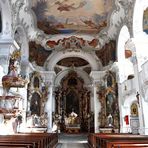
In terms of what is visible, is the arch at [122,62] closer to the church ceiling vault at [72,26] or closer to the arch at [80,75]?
the church ceiling vault at [72,26]

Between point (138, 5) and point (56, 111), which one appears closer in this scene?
point (138, 5)

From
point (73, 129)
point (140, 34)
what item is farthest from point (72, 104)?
point (140, 34)

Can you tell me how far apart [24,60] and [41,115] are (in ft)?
13.8

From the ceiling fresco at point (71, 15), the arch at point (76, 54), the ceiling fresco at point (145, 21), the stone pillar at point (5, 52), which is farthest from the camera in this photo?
the arch at point (76, 54)

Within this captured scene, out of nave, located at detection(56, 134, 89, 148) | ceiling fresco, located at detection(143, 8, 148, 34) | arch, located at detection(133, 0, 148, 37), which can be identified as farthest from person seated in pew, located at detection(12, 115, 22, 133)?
ceiling fresco, located at detection(143, 8, 148, 34)

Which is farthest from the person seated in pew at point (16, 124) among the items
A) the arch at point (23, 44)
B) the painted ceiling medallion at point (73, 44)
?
the painted ceiling medallion at point (73, 44)

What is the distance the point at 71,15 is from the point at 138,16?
4465mm

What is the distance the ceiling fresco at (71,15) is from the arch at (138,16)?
6.73 ft

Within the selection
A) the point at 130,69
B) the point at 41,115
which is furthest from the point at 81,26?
the point at 41,115

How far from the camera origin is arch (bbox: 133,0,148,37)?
10.9 m

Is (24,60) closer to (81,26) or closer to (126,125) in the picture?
(81,26)

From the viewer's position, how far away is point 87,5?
42.7 feet

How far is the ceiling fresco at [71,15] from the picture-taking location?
12.8 metres

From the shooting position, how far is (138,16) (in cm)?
1110
